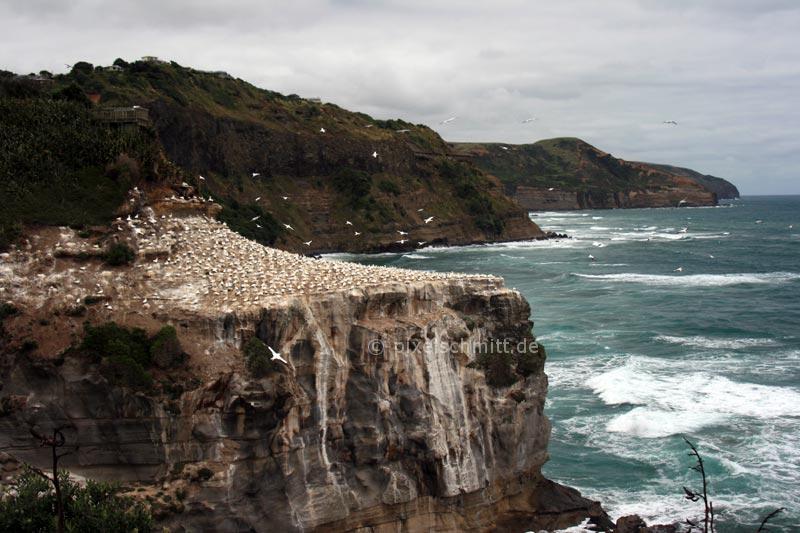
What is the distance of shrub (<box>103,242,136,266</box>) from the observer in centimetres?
2169

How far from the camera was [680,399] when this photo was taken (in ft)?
118

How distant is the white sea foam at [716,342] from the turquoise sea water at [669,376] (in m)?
0.11

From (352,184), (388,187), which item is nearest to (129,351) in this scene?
(352,184)

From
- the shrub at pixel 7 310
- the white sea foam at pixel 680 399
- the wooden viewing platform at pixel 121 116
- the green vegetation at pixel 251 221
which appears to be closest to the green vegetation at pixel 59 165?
the wooden viewing platform at pixel 121 116

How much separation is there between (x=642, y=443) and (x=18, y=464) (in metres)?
22.3

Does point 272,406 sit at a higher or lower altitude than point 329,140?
lower

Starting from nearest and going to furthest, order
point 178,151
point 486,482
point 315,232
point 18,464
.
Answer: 1. point 18,464
2. point 486,482
3. point 178,151
4. point 315,232

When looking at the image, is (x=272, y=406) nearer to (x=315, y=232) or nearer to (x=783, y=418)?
(x=783, y=418)

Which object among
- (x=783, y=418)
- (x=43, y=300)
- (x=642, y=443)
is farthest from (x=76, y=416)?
(x=783, y=418)

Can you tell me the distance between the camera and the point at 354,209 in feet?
328

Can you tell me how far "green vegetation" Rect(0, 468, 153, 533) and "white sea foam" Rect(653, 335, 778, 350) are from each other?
1390 inches

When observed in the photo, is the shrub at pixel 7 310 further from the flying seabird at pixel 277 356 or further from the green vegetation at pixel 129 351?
the flying seabird at pixel 277 356

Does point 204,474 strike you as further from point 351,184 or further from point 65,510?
point 351,184

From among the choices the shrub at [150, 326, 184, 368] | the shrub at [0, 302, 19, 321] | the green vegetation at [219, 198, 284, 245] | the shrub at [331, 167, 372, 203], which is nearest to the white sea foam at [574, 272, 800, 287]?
the green vegetation at [219, 198, 284, 245]
